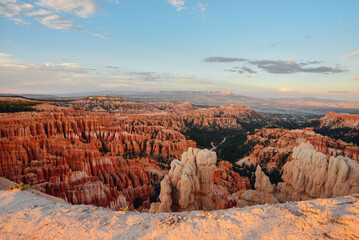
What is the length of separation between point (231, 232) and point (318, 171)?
20.6 metres

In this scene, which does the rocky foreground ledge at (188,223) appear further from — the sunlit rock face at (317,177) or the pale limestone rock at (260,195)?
the sunlit rock face at (317,177)

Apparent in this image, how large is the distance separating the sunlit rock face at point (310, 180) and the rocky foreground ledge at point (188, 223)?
14.2 m

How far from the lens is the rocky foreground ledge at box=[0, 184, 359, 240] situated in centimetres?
575

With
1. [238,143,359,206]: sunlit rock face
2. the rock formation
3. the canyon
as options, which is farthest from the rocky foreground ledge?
the rock formation

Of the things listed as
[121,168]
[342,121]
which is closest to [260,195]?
[121,168]

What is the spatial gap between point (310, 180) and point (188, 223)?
21.5 meters

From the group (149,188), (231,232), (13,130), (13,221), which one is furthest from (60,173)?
(231,232)

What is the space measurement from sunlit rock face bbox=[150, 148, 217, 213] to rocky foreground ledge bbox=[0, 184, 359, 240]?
801cm

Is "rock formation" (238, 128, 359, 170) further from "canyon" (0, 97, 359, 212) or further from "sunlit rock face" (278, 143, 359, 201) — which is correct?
"sunlit rock face" (278, 143, 359, 201)

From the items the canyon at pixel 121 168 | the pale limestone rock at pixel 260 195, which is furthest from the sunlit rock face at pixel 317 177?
the pale limestone rock at pixel 260 195

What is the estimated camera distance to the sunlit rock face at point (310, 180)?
59.3ft

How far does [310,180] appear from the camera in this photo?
20938 millimetres

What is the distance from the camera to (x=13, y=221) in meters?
6.61

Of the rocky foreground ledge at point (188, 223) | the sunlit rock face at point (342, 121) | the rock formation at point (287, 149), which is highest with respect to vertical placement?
the rocky foreground ledge at point (188, 223)
